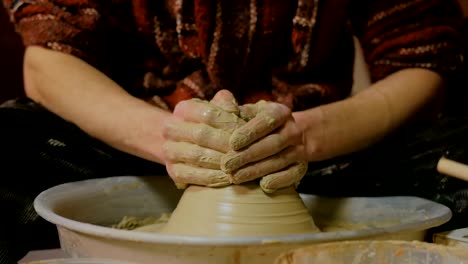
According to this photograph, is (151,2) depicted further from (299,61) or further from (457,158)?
(457,158)

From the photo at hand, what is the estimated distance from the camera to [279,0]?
45.6 inches

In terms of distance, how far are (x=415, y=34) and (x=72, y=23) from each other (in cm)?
64

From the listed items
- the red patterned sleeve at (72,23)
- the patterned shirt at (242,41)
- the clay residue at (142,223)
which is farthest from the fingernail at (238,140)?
the red patterned sleeve at (72,23)

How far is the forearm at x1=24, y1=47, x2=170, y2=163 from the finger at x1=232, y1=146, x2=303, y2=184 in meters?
0.21

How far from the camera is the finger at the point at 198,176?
82 centimetres

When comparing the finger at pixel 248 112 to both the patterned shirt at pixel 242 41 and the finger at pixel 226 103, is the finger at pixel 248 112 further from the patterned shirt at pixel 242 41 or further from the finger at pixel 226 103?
the patterned shirt at pixel 242 41

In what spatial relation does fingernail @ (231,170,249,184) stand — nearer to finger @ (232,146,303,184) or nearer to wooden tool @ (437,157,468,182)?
finger @ (232,146,303,184)

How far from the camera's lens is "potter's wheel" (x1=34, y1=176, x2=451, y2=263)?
26.3 inches

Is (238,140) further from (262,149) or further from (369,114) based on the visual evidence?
(369,114)

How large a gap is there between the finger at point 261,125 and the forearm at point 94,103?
0.21 meters

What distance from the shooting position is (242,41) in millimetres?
1169

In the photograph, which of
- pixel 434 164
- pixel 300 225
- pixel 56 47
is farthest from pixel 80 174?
pixel 434 164

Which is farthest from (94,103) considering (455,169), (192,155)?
(455,169)

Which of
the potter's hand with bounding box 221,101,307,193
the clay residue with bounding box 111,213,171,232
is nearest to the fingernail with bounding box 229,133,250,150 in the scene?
the potter's hand with bounding box 221,101,307,193
